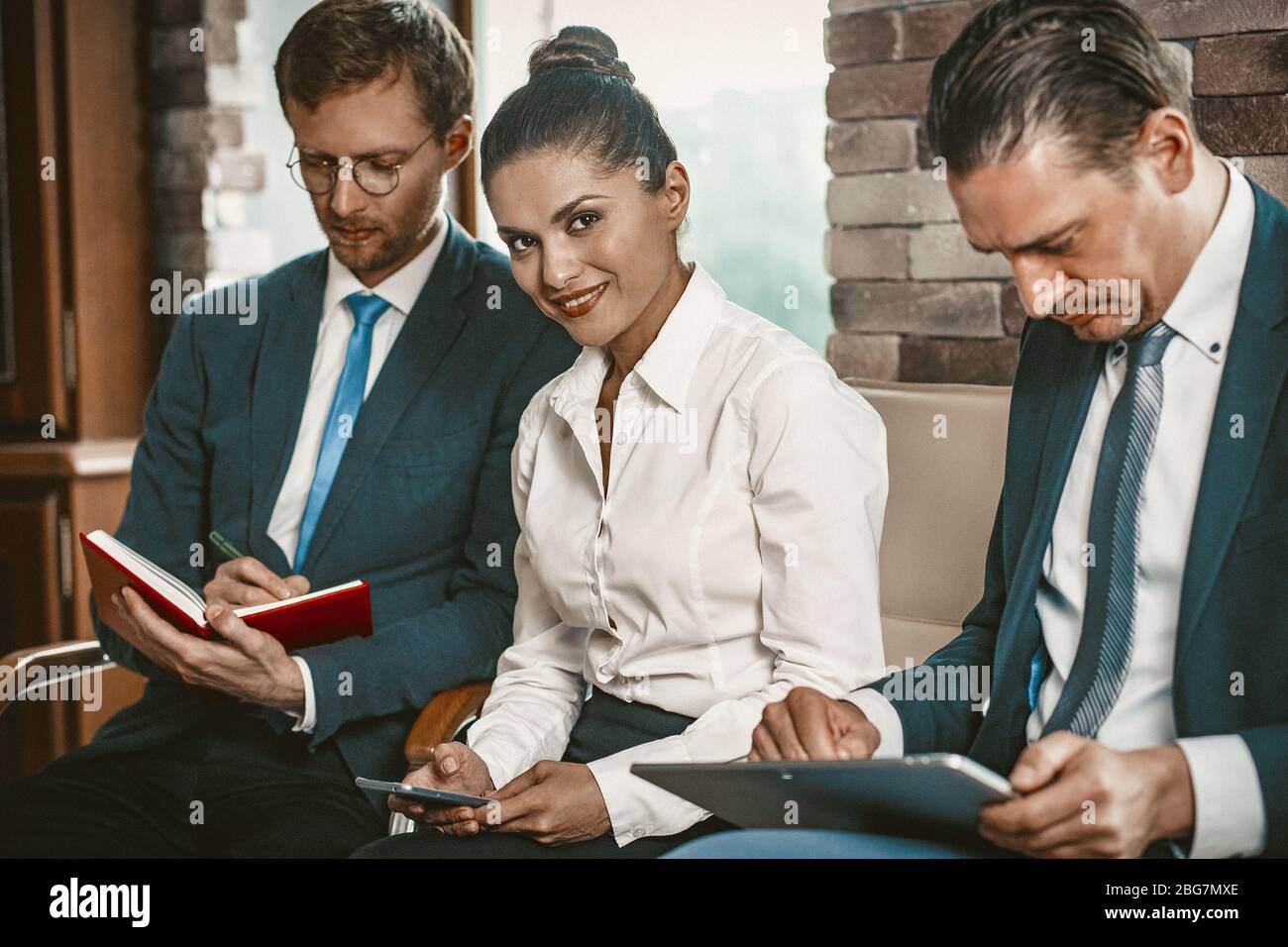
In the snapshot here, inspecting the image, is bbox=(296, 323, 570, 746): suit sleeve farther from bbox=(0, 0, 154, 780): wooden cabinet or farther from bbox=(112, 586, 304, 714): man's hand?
bbox=(0, 0, 154, 780): wooden cabinet

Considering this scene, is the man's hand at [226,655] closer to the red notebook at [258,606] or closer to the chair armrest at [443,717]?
the red notebook at [258,606]

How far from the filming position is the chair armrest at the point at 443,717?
1.61 meters

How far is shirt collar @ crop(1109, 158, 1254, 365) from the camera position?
3.91 feet

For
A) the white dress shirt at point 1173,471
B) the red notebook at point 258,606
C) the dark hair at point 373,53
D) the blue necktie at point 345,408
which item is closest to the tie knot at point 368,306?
the blue necktie at point 345,408

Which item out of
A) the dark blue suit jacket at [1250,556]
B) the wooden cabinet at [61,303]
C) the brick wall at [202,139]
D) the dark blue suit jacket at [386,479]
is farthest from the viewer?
the brick wall at [202,139]

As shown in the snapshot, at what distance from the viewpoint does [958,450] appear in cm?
175

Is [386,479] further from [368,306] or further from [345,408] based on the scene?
[368,306]

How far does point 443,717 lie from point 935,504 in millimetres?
723

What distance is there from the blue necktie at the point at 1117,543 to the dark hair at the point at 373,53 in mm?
1140

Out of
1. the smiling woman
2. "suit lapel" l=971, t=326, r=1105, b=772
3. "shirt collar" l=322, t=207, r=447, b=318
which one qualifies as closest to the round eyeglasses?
"shirt collar" l=322, t=207, r=447, b=318

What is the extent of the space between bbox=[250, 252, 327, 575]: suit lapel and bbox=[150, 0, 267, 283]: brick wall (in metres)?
0.88
